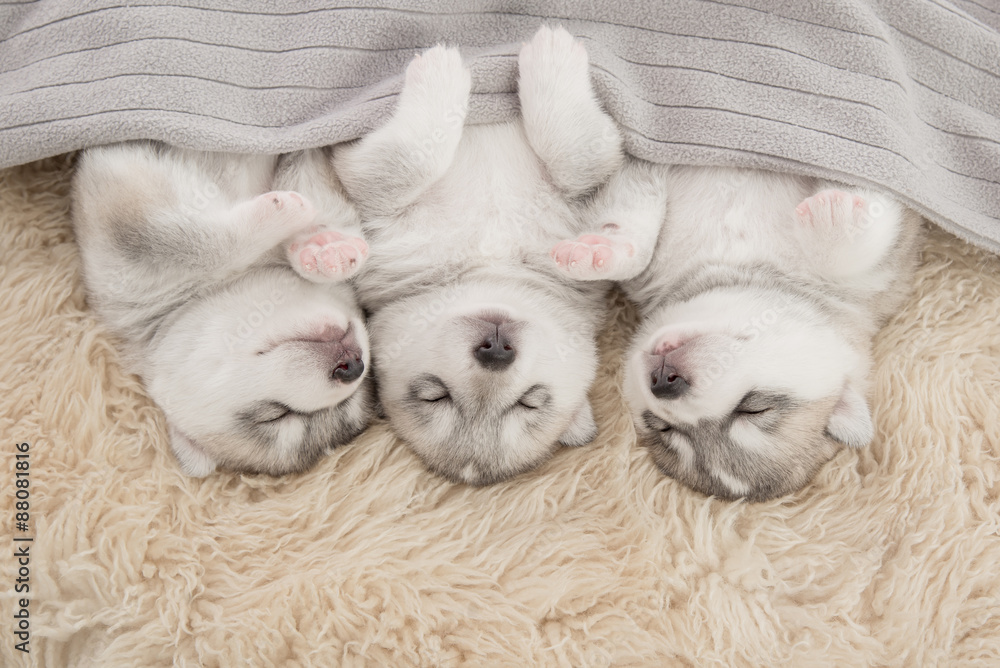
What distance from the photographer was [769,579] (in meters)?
2.55

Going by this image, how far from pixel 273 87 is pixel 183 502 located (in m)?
1.48

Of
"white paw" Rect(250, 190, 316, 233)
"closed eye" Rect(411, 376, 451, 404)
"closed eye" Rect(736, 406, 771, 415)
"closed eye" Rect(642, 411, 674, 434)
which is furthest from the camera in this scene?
"closed eye" Rect(642, 411, 674, 434)

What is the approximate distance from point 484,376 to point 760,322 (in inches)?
36.6

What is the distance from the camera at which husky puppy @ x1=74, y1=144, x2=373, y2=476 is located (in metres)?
2.34

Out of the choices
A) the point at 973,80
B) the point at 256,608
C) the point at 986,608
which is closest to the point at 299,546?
the point at 256,608

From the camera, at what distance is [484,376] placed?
2.44 meters

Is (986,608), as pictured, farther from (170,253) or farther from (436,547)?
(170,253)

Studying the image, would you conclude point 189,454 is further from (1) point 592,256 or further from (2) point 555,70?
(2) point 555,70

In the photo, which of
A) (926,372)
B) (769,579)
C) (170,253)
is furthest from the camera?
(926,372)

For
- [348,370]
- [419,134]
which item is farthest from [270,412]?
[419,134]

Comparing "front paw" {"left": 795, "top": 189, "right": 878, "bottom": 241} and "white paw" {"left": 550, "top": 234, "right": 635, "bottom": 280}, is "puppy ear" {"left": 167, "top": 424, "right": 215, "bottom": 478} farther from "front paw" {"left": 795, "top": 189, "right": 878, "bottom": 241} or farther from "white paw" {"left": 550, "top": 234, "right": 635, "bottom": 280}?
"front paw" {"left": 795, "top": 189, "right": 878, "bottom": 241}

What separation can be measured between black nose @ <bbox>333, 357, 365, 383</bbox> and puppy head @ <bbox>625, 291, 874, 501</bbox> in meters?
0.97

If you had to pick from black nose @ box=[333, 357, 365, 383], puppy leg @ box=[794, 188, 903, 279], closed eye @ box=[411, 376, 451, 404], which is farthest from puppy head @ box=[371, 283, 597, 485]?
puppy leg @ box=[794, 188, 903, 279]

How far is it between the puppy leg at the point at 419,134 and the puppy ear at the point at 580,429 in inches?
39.7
